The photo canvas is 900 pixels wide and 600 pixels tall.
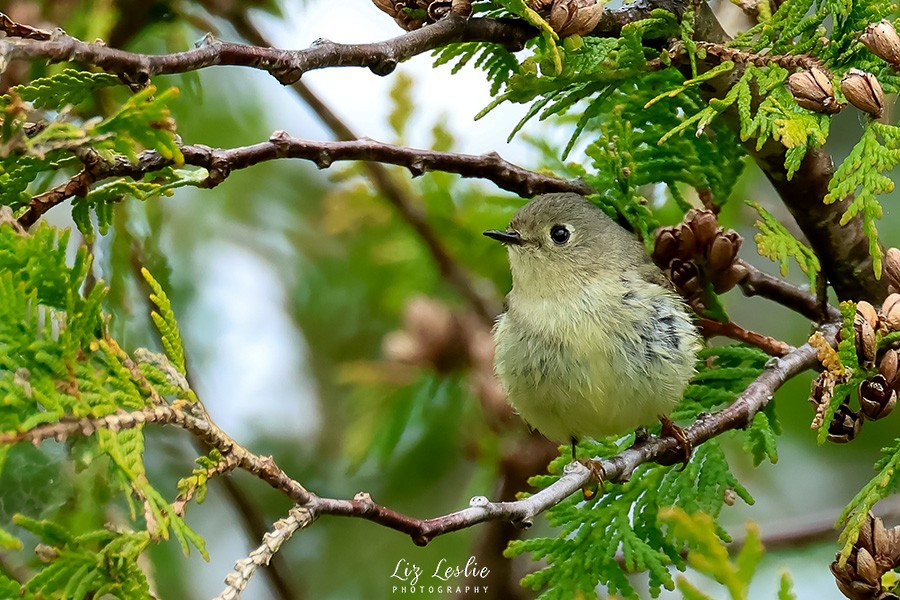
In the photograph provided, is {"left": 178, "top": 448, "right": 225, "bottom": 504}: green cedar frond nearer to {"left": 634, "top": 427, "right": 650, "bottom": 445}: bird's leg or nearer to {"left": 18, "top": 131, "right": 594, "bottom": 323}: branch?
{"left": 18, "top": 131, "right": 594, "bottom": 323}: branch

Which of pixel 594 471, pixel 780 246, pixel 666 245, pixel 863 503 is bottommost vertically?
pixel 863 503

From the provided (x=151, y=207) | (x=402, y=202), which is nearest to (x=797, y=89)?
(x=402, y=202)

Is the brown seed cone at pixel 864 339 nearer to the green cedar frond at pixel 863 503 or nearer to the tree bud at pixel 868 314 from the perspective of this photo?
the tree bud at pixel 868 314

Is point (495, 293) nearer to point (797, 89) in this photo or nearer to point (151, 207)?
point (151, 207)

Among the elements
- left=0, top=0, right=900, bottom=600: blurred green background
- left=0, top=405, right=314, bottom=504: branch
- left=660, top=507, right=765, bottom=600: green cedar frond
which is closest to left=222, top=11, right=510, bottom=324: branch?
left=0, top=0, right=900, bottom=600: blurred green background

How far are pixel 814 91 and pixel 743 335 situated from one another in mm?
636

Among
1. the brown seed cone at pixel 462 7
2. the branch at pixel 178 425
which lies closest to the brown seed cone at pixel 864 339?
the brown seed cone at pixel 462 7

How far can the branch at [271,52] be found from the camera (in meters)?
1.26

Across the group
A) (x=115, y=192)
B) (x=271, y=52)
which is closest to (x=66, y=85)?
(x=115, y=192)

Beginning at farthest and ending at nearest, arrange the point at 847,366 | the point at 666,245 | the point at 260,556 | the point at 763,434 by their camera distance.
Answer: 1. the point at 666,245
2. the point at 763,434
3. the point at 847,366
4. the point at 260,556

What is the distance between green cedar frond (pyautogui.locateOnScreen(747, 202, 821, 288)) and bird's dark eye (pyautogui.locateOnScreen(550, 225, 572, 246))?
2.55ft

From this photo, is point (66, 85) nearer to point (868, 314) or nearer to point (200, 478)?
point (200, 478)

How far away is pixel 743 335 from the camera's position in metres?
2.13

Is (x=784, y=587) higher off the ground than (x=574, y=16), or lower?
lower
